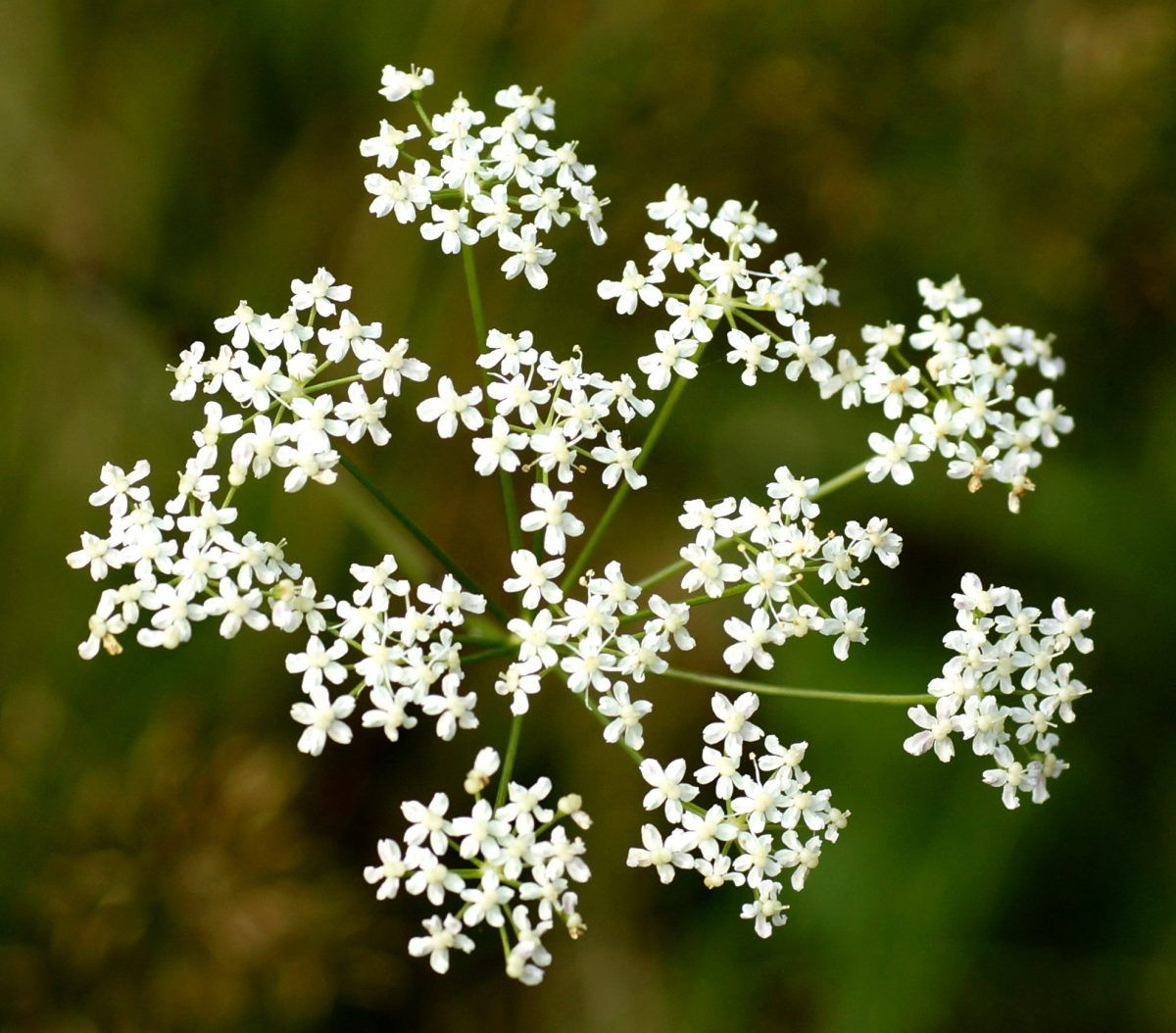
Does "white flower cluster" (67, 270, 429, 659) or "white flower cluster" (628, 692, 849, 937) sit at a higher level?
"white flower cluster" (67, 270, 429, 659)

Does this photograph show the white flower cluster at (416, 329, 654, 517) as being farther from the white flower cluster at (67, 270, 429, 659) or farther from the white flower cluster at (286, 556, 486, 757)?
the white flower cluster at (286, 556, 486, 757)

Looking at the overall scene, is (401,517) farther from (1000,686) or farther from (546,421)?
(1000,686)

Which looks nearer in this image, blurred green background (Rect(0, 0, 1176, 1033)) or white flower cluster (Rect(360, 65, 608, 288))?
white flower cluster (Rect(360, 65, 608, 288))

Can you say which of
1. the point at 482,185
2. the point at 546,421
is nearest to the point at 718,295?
the point at 546,421

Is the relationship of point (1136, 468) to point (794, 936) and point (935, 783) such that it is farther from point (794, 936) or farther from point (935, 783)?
point (794, 936)

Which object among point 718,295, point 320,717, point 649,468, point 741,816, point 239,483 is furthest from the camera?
point 649,468

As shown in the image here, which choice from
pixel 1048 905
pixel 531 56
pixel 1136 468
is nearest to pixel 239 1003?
pixel 1048 905

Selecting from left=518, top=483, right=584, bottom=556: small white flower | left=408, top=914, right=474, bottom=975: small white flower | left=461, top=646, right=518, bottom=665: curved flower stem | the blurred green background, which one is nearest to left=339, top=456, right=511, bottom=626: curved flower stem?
left=461, top=646, right=518, bottom=665: curved flower stem
